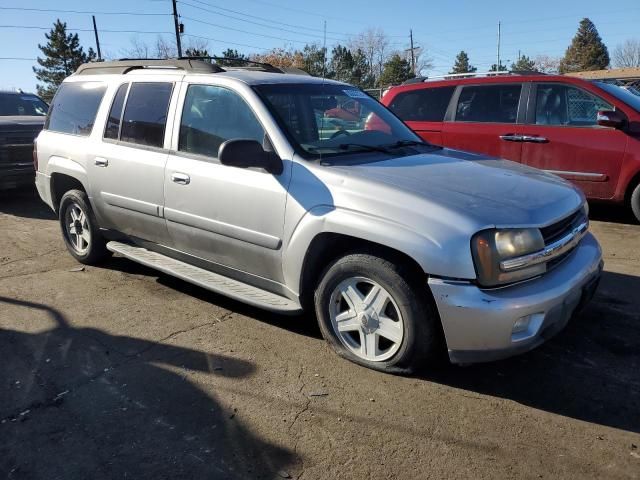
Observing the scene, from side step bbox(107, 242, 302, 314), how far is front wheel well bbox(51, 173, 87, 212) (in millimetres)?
903

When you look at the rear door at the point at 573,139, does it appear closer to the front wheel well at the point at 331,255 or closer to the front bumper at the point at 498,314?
the front bumper at the point at 498,314

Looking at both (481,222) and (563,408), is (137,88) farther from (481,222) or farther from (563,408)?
(563,408)

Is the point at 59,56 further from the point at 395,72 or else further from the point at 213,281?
the point at 213,281

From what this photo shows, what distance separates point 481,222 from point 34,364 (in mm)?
2883

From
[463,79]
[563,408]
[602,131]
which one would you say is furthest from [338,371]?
[463,79]

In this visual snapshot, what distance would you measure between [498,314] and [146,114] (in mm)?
3263

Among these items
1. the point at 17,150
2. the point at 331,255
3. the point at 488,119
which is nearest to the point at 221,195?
the point at 331,255

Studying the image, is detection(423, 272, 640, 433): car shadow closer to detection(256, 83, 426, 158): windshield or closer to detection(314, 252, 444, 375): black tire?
detection(314, 252, 444, 375): black tire

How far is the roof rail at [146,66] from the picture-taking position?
14.1 ft

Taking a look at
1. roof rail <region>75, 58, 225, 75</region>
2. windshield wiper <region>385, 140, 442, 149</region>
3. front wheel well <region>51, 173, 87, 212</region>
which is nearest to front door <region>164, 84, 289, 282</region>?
roof rail <region>75, 58, 225, 75</region>

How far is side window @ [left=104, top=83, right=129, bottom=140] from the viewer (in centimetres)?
480

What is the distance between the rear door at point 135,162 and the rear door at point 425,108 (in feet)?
13.1

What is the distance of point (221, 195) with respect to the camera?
3809mm

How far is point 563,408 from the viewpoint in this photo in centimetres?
293
